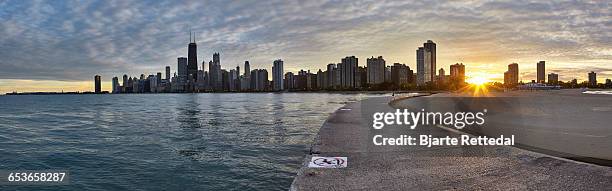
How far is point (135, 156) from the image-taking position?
1454 cm

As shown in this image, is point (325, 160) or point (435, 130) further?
point (435, 130)

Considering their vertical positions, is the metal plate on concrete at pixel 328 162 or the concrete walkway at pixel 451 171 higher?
the concrete walkway at pixel 451 171

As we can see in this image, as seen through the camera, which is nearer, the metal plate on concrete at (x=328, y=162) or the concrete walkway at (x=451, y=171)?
the concrete walkway at (x=451, y=171)

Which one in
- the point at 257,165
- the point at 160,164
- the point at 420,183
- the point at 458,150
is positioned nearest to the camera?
the point at 420,183

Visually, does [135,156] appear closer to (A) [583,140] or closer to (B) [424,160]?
(B) [424,160]

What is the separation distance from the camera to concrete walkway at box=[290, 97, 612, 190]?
684 cm

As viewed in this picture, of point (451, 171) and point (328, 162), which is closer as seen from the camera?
point (451, 171)

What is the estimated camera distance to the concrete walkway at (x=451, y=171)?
269 inches

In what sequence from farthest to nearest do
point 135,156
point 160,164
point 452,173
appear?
1. point 135,156
2. point 160,164
3. point 452,173

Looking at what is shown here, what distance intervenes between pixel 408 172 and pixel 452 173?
80 cm

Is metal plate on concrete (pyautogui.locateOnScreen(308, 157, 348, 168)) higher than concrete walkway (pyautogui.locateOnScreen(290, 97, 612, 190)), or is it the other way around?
concrete walkway (pyautogui.locateOnScreen(290, 97, 612, 190))

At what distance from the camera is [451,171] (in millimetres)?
7863

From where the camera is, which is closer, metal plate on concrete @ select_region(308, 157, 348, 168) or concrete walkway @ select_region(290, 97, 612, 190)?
concrete walkway @ select_region(290, 97, 612, 190)

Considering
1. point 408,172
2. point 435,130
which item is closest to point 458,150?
point 408,172
